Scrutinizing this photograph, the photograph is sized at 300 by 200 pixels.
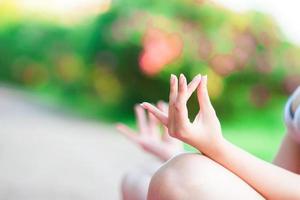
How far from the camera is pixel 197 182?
30.8 inches

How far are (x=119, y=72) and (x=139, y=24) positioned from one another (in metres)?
0.39

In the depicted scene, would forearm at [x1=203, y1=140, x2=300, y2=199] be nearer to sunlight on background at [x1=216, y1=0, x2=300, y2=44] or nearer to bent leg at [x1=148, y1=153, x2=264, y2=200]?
bent leg at [x1=148, y1=153, x2=264, y2=200]

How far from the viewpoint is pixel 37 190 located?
7.34ft

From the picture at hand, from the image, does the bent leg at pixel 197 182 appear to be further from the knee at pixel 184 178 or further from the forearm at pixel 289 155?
the forearm at pixel 289 155

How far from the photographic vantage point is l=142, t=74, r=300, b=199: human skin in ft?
2.55

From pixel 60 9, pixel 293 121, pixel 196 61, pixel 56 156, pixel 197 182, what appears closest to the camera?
pixel 197 182

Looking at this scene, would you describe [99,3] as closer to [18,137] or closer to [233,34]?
[233,34]

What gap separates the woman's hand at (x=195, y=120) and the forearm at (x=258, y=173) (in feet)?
0.06

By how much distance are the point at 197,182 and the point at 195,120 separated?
75 mm

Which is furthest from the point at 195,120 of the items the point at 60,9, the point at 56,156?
the point at 60,9

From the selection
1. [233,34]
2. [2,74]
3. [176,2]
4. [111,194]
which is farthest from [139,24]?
[111,194]

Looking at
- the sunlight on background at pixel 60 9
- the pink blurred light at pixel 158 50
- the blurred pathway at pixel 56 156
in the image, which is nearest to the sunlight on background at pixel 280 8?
the pink blurred light at pixel 158 50

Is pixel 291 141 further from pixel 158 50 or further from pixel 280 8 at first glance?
pixel 280 8

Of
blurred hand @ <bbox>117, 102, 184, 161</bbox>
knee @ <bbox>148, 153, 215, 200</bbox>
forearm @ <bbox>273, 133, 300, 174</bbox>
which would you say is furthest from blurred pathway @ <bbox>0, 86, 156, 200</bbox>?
knee @ <bbox>148, 153, 215, 200</bbox>
